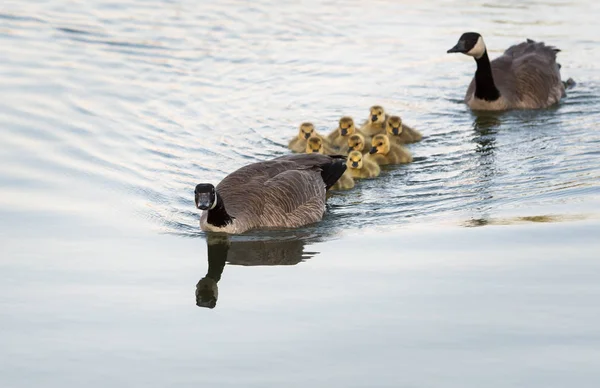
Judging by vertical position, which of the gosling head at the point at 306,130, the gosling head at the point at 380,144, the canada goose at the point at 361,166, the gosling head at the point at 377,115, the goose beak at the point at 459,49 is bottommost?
the canada goose at the point at 361,166

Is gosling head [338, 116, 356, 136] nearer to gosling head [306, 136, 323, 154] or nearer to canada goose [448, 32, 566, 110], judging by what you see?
gosling head [306, 136, 323, 154]

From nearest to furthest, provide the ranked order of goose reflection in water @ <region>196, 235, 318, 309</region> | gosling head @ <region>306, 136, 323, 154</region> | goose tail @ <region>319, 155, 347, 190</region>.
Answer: goose reflection in water @ <region>196, 235, 318, 309</region> → goose tail @ <region>319, 155, 347, 190</region> → gosling head @ <region>306, 136, 323, 154</region>

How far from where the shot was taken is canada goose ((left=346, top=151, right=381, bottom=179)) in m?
13.5

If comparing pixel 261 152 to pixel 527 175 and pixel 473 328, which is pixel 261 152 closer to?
pixel 527 175

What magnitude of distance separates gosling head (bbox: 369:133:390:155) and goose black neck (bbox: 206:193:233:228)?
3.44 m

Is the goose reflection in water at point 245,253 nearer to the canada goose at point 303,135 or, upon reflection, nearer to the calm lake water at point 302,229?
the calm lake water at point 302,229

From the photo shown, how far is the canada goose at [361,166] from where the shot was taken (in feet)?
44.3

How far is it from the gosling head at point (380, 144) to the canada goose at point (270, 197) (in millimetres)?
1799

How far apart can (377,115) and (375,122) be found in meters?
0.13

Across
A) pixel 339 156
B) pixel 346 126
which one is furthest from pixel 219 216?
pixel 346 126

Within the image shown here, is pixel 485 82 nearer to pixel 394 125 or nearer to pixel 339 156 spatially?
pixel 394 125

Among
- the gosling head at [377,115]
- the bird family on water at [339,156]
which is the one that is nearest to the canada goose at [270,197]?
the bird family on water at [339,156]

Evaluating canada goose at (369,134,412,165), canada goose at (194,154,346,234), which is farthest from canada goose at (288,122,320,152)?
canada goose at (194,154,346,234)

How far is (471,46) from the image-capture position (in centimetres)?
1708
